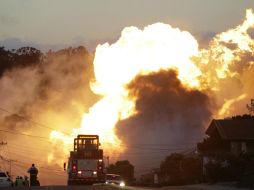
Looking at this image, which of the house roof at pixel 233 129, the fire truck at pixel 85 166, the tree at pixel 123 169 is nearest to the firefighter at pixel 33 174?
the fire truck at pixel 85 166

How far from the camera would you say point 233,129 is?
71250 millimetres

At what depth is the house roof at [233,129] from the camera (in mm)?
69875

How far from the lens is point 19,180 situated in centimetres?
5697

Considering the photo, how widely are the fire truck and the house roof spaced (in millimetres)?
17144

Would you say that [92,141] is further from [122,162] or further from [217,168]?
[122,162]

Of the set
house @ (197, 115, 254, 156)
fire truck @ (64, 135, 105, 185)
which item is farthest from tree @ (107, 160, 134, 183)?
fire truck @ (64, 135, 105, 185)

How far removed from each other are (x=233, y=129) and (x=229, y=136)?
1779 mm

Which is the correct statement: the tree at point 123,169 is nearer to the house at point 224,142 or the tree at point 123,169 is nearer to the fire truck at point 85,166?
the house at point 224,142

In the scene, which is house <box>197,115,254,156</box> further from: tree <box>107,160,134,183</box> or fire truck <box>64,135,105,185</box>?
tree <box>107,160,134,183</box>

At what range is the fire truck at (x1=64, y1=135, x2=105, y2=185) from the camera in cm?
5759

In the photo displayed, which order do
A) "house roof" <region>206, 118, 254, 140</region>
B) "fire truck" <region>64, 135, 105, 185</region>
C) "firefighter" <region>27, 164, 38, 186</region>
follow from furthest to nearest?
"house roof" <region>206, 118, 254, 140</region> < "fire truck" <region>64, 135, 105, 185</region> < "firefighter" <region>27, 164, 38, 186</region>

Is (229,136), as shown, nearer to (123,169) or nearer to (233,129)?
(233,129)

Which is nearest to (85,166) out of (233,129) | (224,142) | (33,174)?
(33,174)

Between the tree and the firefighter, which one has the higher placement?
the tree
